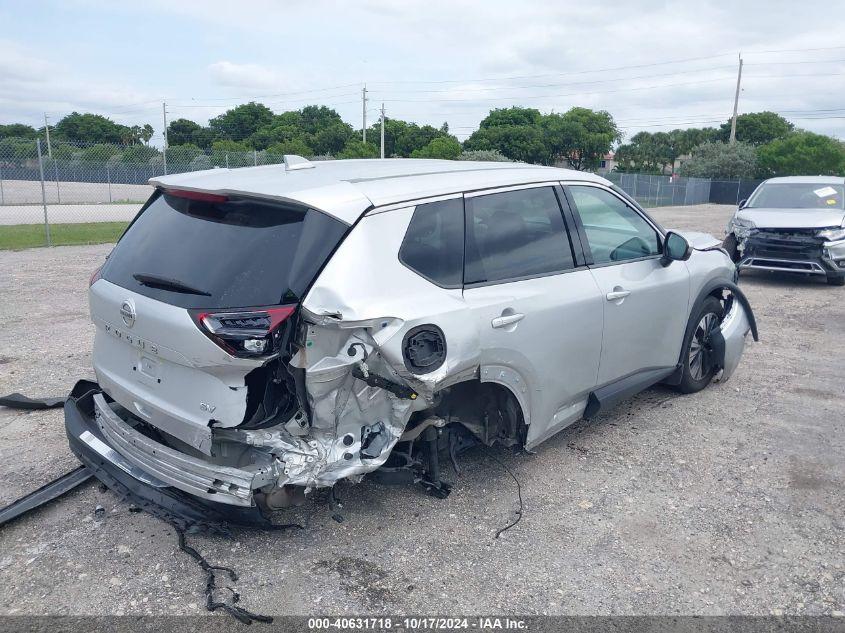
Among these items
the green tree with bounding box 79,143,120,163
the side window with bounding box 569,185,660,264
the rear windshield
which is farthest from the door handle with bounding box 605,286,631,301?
the green tree with bounding box 79,143,120,163

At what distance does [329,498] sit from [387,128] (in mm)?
61315

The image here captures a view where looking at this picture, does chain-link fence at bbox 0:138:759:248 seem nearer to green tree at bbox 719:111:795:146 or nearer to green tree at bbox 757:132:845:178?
green tree at bbox 757:132:845:178

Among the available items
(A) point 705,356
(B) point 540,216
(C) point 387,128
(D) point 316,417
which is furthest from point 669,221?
(C) point 387,128

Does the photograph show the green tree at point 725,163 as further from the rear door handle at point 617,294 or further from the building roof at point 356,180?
the building roof at point 356,180

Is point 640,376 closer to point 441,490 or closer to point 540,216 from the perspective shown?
point 540,216

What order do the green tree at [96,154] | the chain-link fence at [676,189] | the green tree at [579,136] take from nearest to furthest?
the green tree at [96,154], the chain-link fence at [676,189], the green tree at [579,136]

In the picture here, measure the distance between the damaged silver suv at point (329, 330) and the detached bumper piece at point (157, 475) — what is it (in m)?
0.01

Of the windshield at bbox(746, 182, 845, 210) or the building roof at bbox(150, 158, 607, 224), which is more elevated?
the building roof at bbox(150, 158, 607, 224)

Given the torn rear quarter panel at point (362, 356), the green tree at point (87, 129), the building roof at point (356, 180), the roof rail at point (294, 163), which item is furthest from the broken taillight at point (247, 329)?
the green tree at point (87, 129)

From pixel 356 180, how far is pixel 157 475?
172 centimetres

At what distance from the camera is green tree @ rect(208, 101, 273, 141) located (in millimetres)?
73000

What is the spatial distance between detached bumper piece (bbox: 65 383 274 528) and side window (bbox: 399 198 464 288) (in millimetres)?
1274

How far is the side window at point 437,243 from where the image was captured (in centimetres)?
340

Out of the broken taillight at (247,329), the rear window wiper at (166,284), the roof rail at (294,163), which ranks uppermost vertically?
the roof rail at (294,163)
